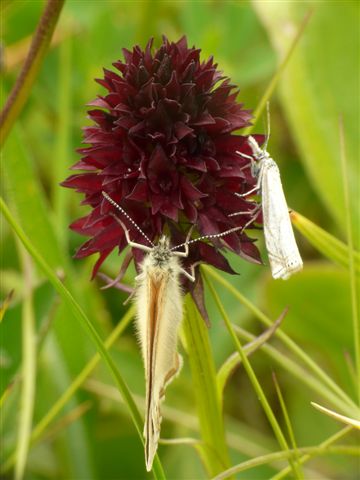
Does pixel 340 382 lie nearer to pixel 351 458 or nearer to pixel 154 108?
pixel 351 458

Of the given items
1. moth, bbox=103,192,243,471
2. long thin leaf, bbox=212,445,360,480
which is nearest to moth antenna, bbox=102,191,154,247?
moth, bbox=103,192,243,471

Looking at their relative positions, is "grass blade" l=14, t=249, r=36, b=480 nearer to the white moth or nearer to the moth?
the moth

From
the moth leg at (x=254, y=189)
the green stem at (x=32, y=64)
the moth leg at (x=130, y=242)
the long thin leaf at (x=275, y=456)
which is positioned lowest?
the long thin leaf at (x=275, y=456)

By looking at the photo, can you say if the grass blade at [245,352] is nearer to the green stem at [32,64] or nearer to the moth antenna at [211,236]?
the moth antenna at [211,236]

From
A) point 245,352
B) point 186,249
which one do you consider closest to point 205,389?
point 245,352

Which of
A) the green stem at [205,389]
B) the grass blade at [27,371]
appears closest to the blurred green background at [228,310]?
the grass blade at [27,371]

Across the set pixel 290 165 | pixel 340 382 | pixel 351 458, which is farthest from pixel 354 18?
A: pixel 351 458

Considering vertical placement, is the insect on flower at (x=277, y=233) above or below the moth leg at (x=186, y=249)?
below
